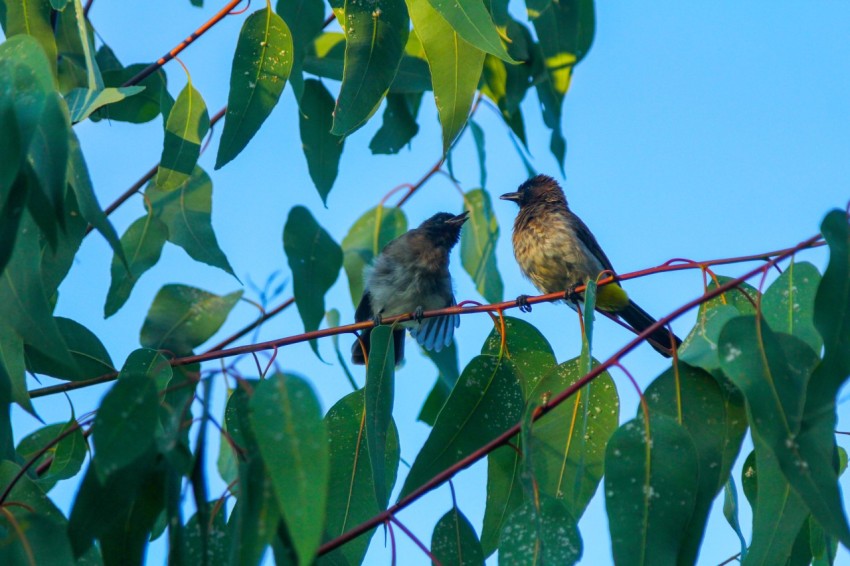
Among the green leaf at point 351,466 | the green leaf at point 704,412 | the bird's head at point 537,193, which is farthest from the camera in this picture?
the bird's head at point 537,193

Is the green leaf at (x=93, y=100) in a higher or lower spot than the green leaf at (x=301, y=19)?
lower

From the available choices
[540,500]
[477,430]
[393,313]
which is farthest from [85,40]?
[393,313]

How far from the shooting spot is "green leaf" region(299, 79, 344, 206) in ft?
11.7

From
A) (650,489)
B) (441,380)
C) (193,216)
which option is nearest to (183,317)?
(193,216)

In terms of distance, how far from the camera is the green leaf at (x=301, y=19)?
11.1 feet

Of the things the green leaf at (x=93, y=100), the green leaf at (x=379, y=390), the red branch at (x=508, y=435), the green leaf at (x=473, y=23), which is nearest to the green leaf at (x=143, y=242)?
the green leaf at (x=93, y=100)

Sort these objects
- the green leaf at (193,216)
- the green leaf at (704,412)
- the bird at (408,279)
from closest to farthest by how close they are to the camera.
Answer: the green leaf at (704,412), the green leaf at (193,216), the bird at (408,279)

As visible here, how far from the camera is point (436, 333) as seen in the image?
4469mm

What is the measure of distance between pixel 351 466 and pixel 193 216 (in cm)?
113

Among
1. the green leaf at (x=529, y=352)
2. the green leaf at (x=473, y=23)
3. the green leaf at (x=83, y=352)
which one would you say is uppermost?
the green leaf at (x=473, y=23)

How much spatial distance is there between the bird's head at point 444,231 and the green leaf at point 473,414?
3.10m

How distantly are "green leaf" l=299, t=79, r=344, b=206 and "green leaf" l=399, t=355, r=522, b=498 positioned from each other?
103 centimetres

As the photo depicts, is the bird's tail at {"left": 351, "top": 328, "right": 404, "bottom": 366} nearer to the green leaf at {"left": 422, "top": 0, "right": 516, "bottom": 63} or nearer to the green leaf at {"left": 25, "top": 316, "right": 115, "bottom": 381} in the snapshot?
the green leaf at {"left": 25, "top": 316, "right": 115, "bottom": 381}

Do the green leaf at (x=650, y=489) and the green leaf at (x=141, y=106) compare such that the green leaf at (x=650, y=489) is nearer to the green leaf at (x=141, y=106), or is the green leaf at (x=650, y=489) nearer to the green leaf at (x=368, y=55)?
the green leaf at (x=368, y=55)
